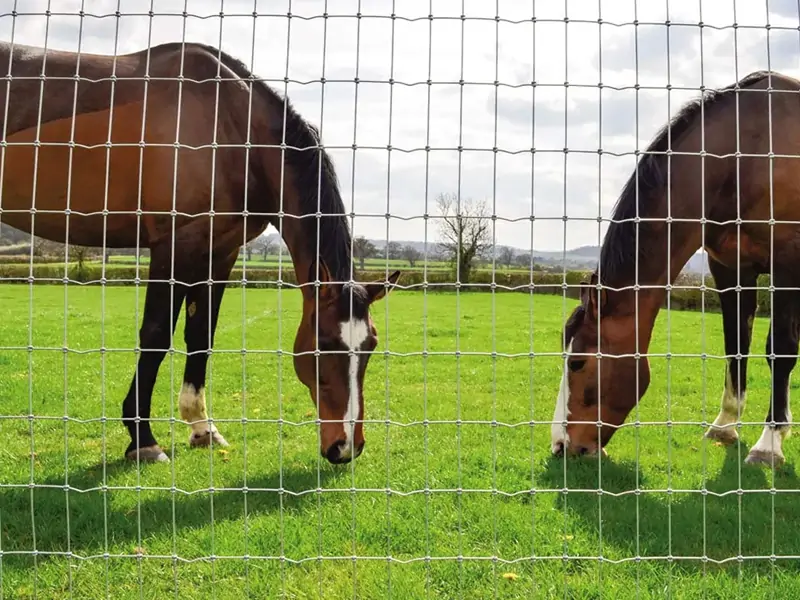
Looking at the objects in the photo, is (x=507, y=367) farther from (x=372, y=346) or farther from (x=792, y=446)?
(x=372, y=346)

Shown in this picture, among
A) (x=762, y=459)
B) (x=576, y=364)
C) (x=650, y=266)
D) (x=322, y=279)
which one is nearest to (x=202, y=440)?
(x=322, y=279)

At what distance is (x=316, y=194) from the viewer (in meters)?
4.24

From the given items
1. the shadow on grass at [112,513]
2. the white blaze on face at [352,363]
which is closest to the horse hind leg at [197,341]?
the shadow on grass at [112,513]

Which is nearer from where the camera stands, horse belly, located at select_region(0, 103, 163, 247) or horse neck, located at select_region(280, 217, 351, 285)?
horse neck, located at select_region(280, 217, 351, 285)

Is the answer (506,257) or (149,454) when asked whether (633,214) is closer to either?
(506,257)

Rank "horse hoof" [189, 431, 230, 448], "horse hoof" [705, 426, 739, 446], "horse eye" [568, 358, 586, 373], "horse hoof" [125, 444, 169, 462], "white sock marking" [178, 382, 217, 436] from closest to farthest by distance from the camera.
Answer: "horse eye" [568, 358, 586, 373]
"horse hoof" [125, 444, 169, 462]
"horse hoof" [189, 431, 230, 448]
"white sock marking" [178, 382, 217, 436]
"horse hoof" [705, 426, 739, 446]

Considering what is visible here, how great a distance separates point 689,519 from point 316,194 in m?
2.48

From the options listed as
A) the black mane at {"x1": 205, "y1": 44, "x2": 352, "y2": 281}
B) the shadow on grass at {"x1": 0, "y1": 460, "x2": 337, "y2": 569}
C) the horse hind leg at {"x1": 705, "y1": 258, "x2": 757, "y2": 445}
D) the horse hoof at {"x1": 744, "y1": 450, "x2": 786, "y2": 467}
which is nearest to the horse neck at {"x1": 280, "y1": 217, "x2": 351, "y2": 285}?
the black mane at {"x1": 205, "y1": 44, "x2": 352, "y2": 281}

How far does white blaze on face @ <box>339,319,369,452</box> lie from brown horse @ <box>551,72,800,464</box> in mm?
1099

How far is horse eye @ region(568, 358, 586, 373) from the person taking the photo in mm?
4348

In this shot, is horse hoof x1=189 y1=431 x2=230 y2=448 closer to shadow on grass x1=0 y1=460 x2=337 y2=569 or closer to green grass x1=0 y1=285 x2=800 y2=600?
green grass x1=0 y1=285 x2=800 y2=600

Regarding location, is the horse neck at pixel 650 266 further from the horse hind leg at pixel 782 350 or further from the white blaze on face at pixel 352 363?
the white blaze on face at pixel 352 363

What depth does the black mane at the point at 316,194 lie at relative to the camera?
13.3 ft

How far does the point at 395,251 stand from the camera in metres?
3.24
